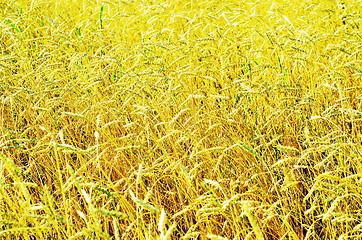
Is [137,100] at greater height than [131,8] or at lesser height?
lesser

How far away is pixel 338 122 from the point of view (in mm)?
1748

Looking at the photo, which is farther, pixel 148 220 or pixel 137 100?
pixel 137 100

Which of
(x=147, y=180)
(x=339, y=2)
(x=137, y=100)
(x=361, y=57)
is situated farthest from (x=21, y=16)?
(x=339, y=2)

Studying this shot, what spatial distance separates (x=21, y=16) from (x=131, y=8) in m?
1.20

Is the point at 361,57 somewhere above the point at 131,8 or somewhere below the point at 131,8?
below

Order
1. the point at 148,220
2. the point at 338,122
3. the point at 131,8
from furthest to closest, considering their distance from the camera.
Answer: the point at 131,8, the point at 338,122, the point at 148,220

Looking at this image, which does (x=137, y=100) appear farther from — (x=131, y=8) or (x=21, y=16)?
(x=131, y=8)

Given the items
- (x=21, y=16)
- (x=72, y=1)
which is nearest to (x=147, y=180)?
(x=21, y=16)

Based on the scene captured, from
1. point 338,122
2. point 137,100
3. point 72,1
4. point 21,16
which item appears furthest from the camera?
point 72,1

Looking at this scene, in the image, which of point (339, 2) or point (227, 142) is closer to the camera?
point (227, 142)

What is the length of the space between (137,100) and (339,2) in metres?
2.11

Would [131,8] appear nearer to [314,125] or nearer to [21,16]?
[21,16]

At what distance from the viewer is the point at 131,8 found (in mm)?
3344

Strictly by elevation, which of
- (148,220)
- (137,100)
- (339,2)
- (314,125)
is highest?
(339,2)
